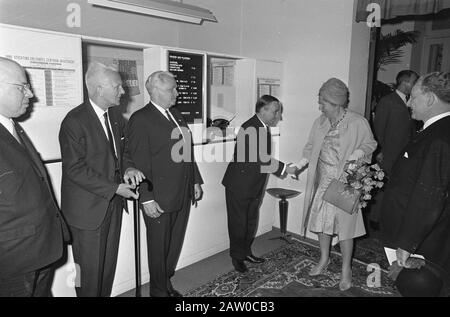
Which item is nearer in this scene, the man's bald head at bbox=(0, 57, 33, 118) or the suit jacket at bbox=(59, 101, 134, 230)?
the man's bald head at bbox=(0, 57, 33, 118)

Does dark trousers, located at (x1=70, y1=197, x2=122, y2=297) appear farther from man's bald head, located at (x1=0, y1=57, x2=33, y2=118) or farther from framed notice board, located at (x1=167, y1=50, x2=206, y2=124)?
framed notice board, located at (x1=167, y1=50, x2=206, y2=124)

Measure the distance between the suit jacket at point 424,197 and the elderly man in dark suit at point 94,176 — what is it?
4.64 ft

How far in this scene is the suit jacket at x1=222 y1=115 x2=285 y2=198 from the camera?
294 cm

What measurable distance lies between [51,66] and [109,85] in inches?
18.7

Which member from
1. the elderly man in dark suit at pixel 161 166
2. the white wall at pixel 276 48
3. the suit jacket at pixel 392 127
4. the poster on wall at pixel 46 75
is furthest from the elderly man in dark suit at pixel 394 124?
the poster on wall at pixel 46 75

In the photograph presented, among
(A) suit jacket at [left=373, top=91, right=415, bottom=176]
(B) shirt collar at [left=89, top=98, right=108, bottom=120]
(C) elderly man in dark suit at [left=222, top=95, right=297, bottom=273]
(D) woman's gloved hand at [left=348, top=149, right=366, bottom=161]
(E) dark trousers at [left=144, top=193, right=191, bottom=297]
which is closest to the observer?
(B) shirt collar at [left=89, top=98, right=108, bottom=120]

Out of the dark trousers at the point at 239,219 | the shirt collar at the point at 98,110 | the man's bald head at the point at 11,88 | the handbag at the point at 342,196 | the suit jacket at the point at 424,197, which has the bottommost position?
the dark trousers at the point at 239,219

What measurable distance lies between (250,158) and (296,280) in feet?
3.60

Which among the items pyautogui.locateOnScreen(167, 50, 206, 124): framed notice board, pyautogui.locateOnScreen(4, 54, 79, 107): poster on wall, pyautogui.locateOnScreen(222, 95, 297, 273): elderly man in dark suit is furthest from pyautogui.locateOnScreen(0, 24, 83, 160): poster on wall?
pyautogui.locateOnScreen(222, 95, 297, 273): elderly man in dark suit

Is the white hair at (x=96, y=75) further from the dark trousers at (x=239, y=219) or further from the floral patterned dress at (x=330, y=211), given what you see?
the floral patterned dress at (x=330, y=211)

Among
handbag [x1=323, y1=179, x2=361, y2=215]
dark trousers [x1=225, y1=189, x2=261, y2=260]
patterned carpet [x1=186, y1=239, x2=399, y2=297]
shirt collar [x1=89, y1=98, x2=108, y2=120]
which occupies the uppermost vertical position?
shirt collar [x1=89, y1=98, x2=108, y2=120]

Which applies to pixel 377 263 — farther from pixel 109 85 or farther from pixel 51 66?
pixel 51 66

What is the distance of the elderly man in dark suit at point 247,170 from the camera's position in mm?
2939
